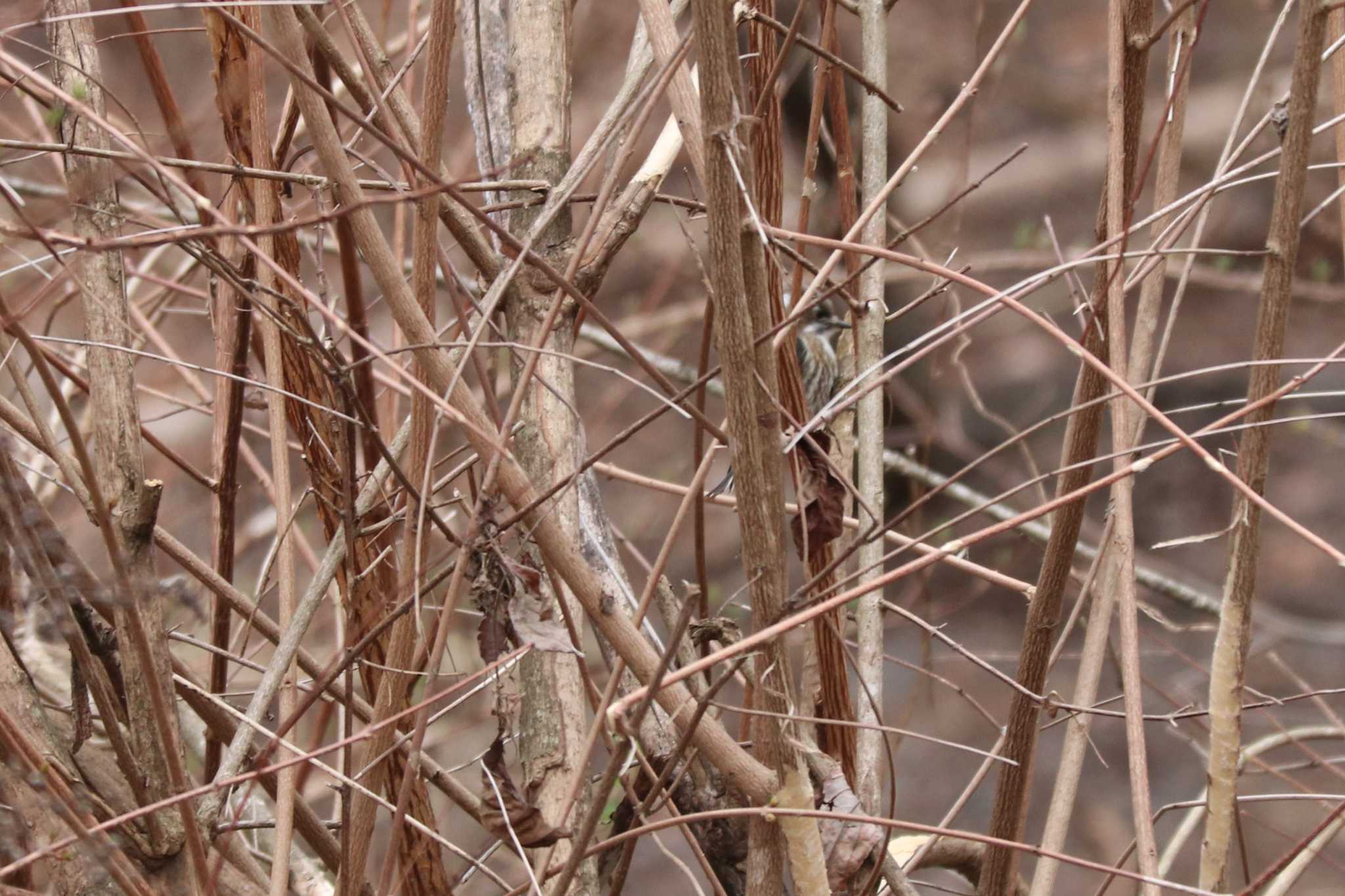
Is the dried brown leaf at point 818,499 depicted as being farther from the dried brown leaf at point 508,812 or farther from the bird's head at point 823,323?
the bird's head at point 823,323

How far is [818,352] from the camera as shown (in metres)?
3.61

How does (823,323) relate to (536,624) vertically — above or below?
below

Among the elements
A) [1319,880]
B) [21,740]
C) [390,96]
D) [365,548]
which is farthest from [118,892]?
[1319,880]

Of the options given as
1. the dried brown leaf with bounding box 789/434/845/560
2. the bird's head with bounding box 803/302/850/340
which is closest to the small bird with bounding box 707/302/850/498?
the bird's head with bounding box 803/302/850/340

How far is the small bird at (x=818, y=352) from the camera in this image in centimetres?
347

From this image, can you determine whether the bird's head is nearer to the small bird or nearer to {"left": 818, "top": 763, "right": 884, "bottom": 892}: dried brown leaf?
the small bird

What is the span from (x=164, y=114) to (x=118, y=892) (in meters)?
0.82

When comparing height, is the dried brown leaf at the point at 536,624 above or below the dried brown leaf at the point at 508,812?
above

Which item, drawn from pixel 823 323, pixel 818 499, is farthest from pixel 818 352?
pixel 818 499

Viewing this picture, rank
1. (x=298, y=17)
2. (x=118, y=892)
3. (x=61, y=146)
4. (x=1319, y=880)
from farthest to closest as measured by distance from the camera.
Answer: (x=1319, y=880) → (x=118, y=892) → (x=61, y=146) → (x=298, y=17)

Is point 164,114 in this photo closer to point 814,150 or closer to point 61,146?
point 61,146

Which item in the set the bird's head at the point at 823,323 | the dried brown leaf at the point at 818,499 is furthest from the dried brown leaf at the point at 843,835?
the bird's head at the point at 823,323

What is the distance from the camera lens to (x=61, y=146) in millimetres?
1104

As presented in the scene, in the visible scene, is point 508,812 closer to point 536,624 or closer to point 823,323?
point 536,624
